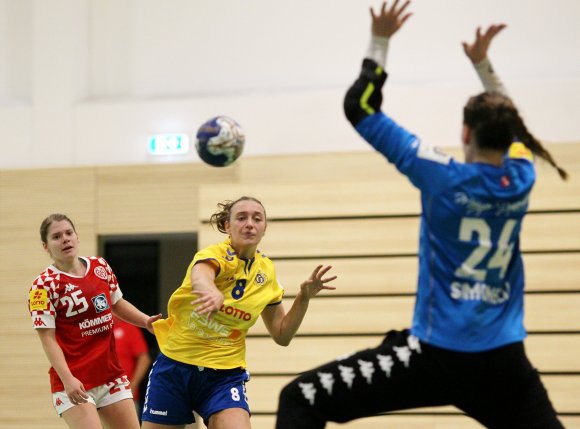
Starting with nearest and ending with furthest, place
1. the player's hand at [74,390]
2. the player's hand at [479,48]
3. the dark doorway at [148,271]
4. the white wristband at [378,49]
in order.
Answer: the white wristband at [378,49] < the player's hand at [479,48] < the player's hand at [74,390] < the dark doorway at [148,271]

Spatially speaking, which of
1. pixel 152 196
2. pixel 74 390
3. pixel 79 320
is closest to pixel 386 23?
pixel 74 390

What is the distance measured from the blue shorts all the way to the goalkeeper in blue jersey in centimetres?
175

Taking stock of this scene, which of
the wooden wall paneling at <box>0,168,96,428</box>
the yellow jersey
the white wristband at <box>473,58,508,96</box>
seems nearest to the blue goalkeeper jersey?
the white wristband at <box>473,58,508,96</box>

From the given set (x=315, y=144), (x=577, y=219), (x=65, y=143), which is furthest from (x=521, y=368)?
(x=65, y=143)

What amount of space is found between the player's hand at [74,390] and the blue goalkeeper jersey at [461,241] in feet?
8.12

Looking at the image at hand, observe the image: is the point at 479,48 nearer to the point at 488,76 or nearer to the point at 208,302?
the point at 488,76

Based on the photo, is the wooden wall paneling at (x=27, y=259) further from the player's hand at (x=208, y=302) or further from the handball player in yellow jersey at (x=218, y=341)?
the player's hand at (x=208, y=302)

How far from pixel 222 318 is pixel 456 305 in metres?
1.90

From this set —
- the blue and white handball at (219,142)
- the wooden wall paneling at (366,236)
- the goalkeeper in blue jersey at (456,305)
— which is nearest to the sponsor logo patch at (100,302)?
the blue and white handball at (219,142)

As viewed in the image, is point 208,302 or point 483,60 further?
point 208,302

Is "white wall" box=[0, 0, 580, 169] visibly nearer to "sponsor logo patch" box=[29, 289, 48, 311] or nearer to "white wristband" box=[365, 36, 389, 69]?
"sponsor logo patch" box=[29, 289, 48, 311]

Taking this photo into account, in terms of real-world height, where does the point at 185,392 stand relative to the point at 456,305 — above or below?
below

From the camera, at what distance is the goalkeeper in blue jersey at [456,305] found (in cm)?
287

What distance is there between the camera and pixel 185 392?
462 centimetres
